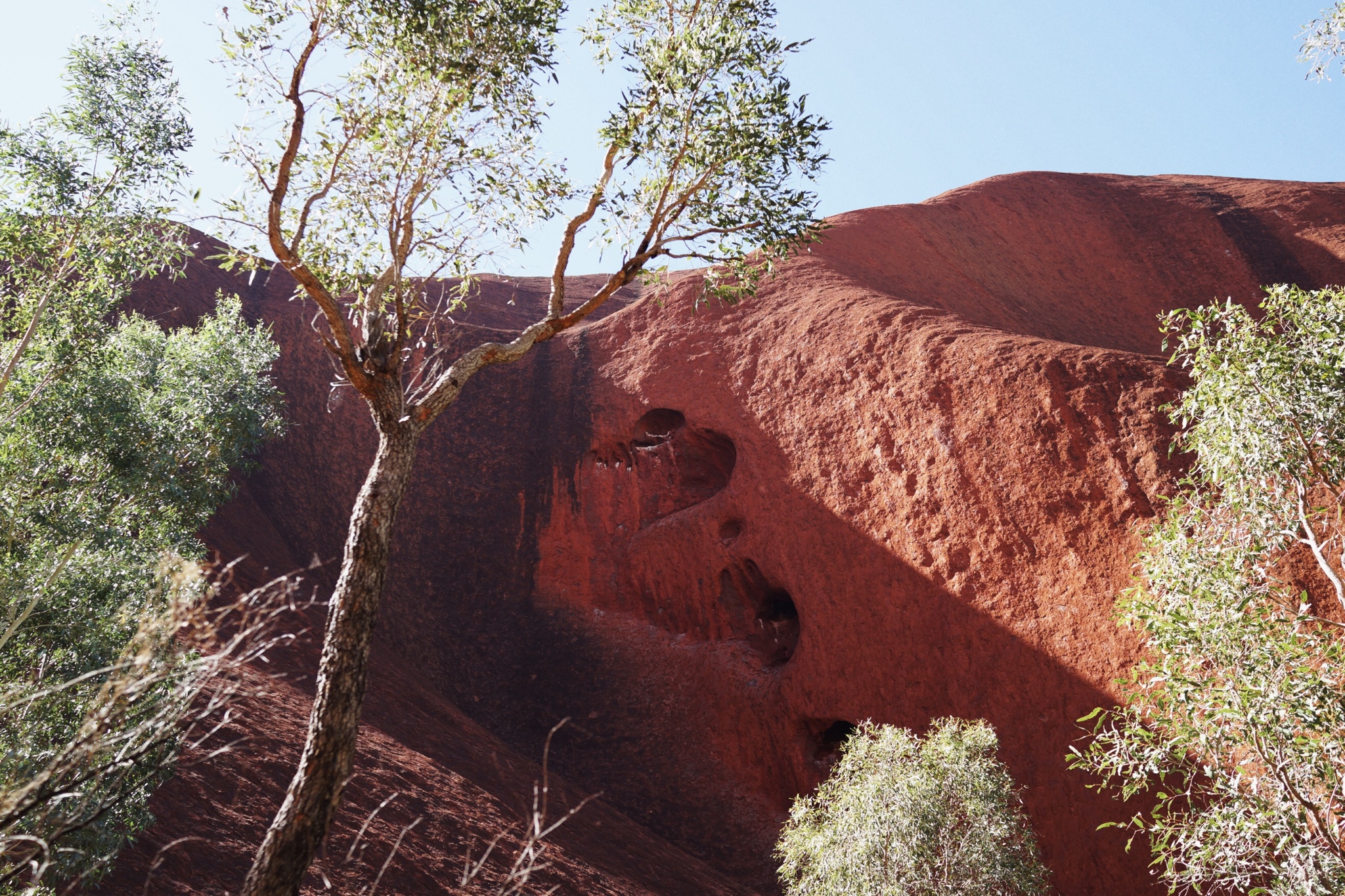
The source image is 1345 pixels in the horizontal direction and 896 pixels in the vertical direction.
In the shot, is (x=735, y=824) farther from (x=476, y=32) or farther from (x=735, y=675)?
Answer: (x=476, y=32)

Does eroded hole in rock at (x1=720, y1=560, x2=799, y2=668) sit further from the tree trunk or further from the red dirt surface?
the tree trunk

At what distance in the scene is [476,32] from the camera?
28.7 ft

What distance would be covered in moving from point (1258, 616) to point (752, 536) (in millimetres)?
12094

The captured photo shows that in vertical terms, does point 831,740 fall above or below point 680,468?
below

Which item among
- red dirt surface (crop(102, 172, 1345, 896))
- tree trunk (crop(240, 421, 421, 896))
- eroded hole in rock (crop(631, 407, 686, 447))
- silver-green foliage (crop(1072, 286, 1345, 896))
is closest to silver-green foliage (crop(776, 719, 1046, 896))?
silver-green foliage (crop(1072, 286, 1345, 896))

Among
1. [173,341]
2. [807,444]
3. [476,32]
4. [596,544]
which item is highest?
[476,32]

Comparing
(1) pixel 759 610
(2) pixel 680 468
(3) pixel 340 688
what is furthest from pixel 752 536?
(3) pixel 340 688

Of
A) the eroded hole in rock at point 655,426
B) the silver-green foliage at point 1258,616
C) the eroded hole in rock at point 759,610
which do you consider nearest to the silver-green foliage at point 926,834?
the silver-green foliage at point 1258,616

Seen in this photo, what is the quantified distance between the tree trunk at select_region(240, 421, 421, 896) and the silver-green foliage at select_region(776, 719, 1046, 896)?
6.60 meters

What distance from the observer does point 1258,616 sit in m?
6.90

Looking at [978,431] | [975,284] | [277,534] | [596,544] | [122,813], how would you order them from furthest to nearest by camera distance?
[975,284] < [596,544] < [277,534] < [978,431] < [122,813]

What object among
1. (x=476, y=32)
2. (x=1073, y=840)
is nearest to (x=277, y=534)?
(x=476, y=32)

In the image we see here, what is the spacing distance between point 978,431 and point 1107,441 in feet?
7.39

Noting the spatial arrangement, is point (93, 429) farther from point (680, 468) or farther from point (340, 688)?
point (680, 468)
